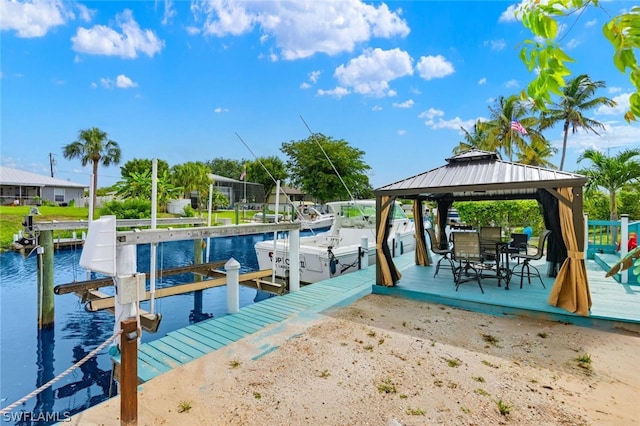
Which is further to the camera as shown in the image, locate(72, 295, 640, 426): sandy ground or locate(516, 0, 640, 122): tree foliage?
locate(72, 295, 640, 426): sandy ground

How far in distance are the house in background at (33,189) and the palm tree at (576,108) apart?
1594 inches

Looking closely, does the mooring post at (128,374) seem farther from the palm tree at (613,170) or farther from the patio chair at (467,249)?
the palm tree at (613,170)

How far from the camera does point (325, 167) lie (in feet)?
96.9

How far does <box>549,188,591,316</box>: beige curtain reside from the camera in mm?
5039

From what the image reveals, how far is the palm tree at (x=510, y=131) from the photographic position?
22.4 metres

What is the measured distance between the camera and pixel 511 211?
15.3 m

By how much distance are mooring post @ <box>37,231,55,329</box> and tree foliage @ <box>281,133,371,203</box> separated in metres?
23.2

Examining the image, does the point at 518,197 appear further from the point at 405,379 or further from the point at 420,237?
the point at 405,379

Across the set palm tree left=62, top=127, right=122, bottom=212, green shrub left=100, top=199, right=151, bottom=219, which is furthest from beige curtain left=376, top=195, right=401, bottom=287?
palm tree left=62, top=127, right=122, bottom=212

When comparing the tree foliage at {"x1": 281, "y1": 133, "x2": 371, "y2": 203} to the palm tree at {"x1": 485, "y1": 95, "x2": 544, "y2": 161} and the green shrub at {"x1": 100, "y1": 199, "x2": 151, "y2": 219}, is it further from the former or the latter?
the green shrub at {"x1": 100, "y1": 199, "x2": 151, "y2": 219}

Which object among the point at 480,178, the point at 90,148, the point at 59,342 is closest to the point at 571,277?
the point at 480,178

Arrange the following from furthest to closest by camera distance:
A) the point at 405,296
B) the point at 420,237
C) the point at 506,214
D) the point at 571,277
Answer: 1. the point at 506,214
2. the point at 420,237
3. the point at 405,296
4. the point at 571,277

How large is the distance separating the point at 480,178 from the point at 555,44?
18.3ft

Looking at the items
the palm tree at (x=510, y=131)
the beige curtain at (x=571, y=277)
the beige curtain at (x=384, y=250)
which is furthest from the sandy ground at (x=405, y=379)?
the palm tree at (x=510, y=131)
